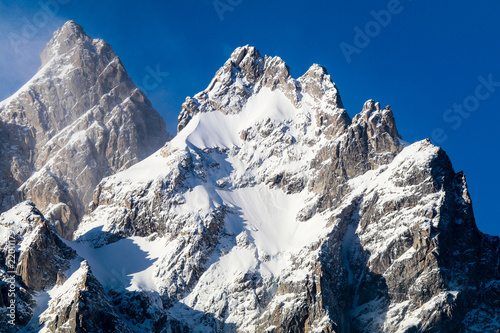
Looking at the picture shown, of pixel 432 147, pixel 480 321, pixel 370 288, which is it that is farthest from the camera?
pixel 432 147

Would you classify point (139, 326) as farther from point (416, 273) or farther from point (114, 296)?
point (416, 273)

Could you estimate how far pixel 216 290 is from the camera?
187750mm

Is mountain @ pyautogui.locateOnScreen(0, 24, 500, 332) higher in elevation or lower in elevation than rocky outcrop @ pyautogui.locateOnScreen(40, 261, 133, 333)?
higher

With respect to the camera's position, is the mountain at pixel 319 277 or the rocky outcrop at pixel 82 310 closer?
the rocky outcrop at pixel 82 310

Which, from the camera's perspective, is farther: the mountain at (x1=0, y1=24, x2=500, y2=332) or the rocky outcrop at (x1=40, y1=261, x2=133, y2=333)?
the mountain at (x1=0, y1=24, x2=500, y2=332)

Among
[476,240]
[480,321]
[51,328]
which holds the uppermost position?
[476,240]

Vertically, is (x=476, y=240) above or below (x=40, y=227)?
above

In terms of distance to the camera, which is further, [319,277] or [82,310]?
[319,277]

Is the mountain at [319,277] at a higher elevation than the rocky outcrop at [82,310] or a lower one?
higher

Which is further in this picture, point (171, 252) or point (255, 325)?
point (171, 252)

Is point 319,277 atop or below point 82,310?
atop

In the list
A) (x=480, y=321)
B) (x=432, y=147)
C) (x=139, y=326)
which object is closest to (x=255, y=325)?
(x=139, y=326)

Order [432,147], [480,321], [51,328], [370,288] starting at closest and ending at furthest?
[51,328], [480,321], [370,288], [432,147]

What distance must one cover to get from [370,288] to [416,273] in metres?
12.8
